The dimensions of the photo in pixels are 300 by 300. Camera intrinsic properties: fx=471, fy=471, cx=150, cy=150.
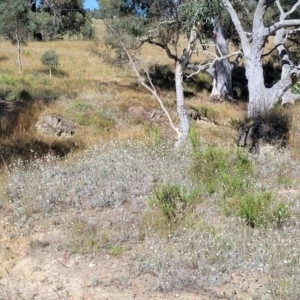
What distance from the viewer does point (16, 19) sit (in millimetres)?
20594

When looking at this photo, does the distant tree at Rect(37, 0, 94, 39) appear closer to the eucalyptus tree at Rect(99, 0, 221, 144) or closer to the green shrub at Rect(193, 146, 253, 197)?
the eucalyptus tree at Rect(99, 0, 221, 144)

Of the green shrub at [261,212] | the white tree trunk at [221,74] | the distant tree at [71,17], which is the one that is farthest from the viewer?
the distant tree at [71,17]

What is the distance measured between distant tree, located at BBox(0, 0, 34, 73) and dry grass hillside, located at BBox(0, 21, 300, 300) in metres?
10.0

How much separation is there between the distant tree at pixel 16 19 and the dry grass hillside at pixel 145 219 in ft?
32.8

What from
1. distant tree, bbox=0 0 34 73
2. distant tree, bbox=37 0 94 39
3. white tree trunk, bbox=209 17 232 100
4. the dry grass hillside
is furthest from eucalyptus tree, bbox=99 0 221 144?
distant tree, bbox=37 0 94 39

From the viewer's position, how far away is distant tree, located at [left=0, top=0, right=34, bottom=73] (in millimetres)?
19203

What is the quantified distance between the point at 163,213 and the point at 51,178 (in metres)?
2.39

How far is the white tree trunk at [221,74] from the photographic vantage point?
19.1 metres

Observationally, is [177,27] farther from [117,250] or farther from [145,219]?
[117,250]

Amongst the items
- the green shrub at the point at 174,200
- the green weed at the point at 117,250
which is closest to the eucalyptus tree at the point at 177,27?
the green shrub at the point at 174,200

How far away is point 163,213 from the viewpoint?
5578 millimetres

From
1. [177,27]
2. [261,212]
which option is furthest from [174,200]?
[177,27]

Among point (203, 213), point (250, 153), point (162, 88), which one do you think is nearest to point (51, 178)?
point (203, 213)

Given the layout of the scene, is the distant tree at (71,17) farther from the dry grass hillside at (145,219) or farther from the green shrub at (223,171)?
the green shrub at (223,171)
